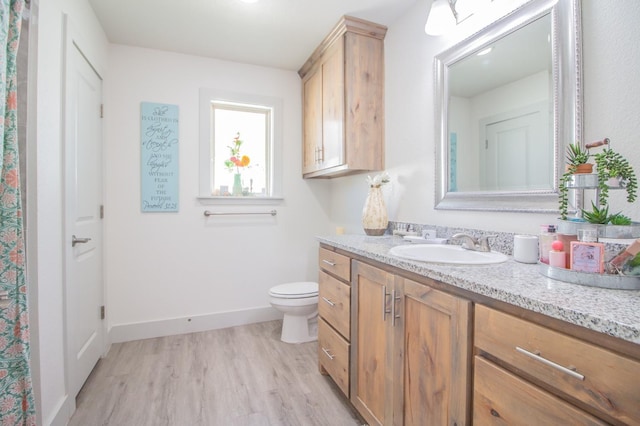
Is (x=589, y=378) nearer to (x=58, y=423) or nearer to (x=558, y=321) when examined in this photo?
(x=558, y=321)

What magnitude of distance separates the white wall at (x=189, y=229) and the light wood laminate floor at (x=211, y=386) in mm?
312

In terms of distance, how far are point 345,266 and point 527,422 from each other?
104 centimetres

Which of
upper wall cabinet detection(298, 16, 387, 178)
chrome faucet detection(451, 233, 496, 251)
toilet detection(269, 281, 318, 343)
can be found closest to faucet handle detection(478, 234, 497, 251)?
chrome faucet detection(451, 233, 496, 251)

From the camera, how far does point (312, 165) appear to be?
278 cm

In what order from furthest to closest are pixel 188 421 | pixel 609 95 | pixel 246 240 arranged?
pixel 246 240
pixel 188 421
pixel 609 95

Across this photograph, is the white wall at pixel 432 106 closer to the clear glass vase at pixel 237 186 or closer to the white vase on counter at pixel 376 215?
the white vase on counter at pixel 376 215

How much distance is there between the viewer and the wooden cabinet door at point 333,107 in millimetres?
2221

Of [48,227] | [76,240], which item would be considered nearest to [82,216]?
[76,240]

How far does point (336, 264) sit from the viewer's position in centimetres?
179

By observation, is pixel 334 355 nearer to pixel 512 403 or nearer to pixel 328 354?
pixel 328 354

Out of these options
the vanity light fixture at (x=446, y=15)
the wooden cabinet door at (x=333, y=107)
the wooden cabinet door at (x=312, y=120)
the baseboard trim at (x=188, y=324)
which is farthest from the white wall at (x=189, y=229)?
the vanity light fixture at (x=446, y=15)

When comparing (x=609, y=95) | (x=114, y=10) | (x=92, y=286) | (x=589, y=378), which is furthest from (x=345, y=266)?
(x=114, y=10)

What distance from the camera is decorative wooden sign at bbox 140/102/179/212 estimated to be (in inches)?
101

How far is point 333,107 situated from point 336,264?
122cm
